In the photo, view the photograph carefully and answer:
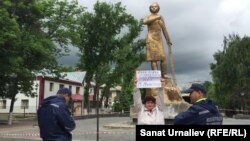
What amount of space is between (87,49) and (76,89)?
508 inches

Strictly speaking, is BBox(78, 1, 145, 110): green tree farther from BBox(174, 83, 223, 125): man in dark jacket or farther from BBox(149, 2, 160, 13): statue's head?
BBox(174, 83, 223, 125): man in dark jacket

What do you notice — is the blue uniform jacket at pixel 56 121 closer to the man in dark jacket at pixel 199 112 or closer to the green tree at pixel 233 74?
the man in dark jacket at pixel 199 112

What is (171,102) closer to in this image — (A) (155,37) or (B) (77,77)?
(A) (155,37)

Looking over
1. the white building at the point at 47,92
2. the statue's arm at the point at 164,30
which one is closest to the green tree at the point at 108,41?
the white building at the point at 47,92

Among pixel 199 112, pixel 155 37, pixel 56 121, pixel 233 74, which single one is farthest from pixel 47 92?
pixel 199 112

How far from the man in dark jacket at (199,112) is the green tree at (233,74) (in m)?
54.5

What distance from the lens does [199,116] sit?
544 centimetres

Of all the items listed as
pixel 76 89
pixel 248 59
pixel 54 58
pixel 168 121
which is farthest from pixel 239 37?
pixel 168 121

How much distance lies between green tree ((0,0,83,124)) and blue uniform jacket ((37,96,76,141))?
22033 mm

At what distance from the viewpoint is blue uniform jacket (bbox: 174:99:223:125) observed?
5.40 meters

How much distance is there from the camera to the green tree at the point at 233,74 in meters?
59.2

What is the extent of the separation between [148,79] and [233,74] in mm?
53800

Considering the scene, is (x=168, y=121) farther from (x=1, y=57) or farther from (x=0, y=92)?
(x=0, y=92)

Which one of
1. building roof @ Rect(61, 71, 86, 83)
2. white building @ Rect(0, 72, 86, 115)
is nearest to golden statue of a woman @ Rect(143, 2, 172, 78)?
white building @ Rect(0, 72, 86, 115)
